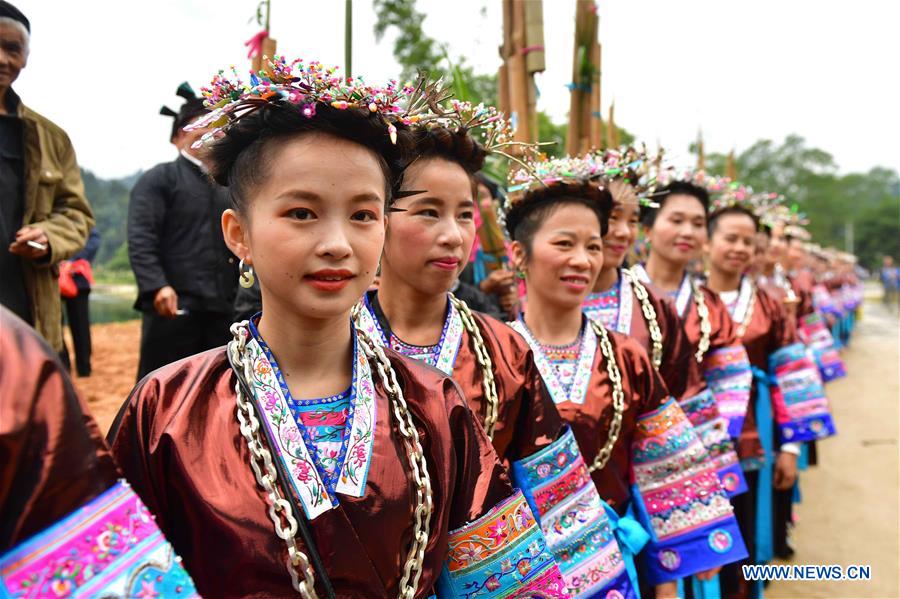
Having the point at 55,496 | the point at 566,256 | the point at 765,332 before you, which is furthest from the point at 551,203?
the point at 765,332

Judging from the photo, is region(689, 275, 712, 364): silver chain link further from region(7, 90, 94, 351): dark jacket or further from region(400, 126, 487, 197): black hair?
region(7, 90, 94, 351): dark jacket

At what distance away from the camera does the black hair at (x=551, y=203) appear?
2.41 metres

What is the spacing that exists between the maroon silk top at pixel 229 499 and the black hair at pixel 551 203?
1.23 meters

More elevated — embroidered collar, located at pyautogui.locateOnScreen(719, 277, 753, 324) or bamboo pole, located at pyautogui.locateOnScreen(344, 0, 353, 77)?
bamboo pole, located at pyautogui.locateOnScreen(344, 0, 353, 77)

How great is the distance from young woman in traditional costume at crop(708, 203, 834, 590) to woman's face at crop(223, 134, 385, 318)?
324 cm

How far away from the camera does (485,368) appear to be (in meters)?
1.91

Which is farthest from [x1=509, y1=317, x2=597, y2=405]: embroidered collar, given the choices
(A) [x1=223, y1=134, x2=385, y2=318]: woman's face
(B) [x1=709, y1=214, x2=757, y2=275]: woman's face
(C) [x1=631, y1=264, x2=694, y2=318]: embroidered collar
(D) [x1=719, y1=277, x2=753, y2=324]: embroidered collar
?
(B) [x1=709, y1=214, x2=757, y2=275]: woman's face

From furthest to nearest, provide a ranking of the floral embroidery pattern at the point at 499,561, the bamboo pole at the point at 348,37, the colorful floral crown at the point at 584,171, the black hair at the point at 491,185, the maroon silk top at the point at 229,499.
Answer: the black hair at the point at 491,185
the colorful floral crown at the point at 584,171
the bamboo pole at the point at 348,37
the floral embroidery pattern at the point at 499,561
the maroon silk top at the point at 229,499

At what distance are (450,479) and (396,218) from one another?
78 cm

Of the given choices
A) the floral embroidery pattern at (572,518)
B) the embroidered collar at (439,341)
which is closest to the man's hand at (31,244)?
the embroidered collar at (439,341)

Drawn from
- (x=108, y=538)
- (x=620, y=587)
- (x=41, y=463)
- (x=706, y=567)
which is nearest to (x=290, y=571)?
(x=108, y=538)

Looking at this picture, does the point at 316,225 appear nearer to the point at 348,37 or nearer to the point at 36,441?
the point at 36,441

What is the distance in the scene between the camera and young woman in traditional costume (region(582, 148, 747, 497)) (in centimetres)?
280

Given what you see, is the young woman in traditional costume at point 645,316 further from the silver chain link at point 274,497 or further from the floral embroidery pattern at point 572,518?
the silver chain link at point 274,497
